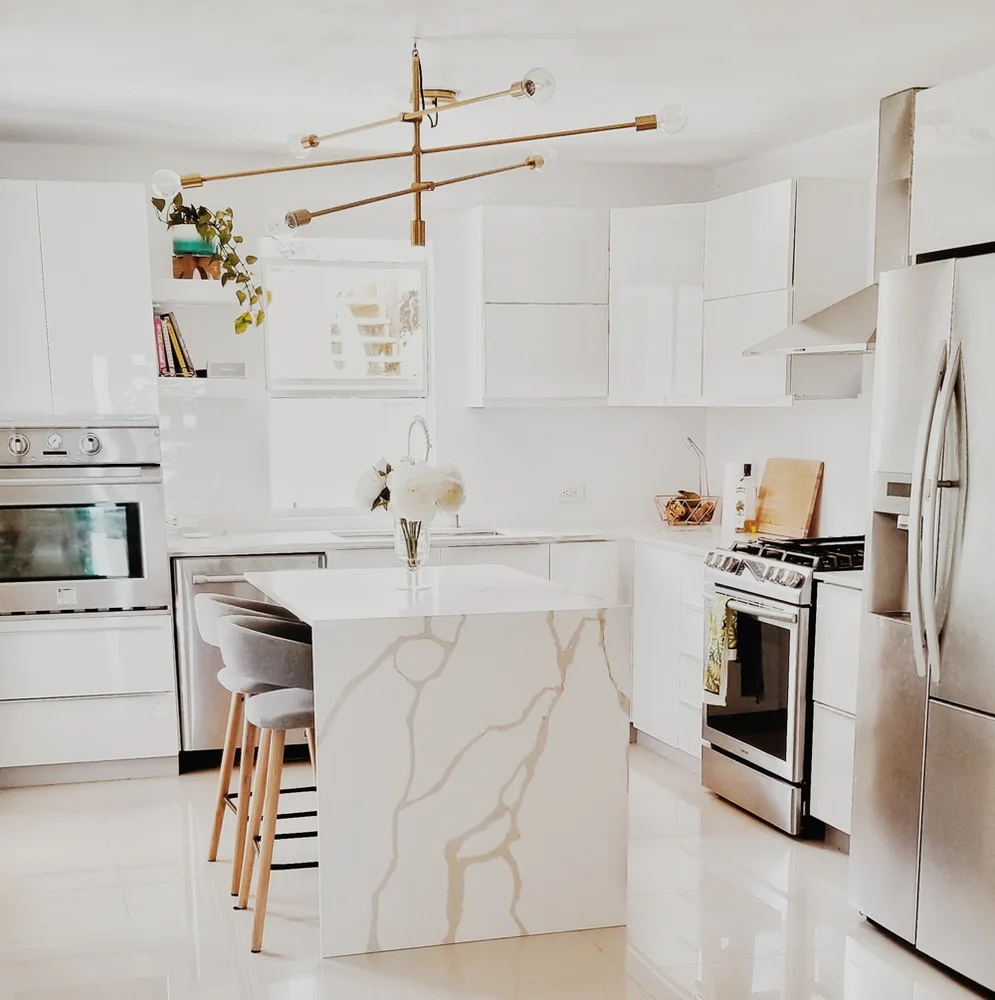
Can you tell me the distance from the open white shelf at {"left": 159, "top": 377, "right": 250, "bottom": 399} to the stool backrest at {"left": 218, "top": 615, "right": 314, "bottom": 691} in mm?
1886

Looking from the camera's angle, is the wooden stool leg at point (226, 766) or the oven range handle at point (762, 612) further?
the oven range handle at point (762, 612)

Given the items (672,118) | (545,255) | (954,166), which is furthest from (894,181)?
(545,255)

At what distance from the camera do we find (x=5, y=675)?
14.7 feet

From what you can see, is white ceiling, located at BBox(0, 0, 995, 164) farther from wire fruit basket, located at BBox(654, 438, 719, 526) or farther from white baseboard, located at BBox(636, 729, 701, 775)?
white baseboard, located at BBox(636, 729, 701, 775)

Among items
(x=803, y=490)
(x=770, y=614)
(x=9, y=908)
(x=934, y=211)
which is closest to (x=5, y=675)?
(x=9, y=908)

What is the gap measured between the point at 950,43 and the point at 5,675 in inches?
162

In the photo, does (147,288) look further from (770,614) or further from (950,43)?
(950,43)

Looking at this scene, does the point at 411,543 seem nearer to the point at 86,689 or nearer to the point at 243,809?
the point at 243,809

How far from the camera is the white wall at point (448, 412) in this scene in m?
5.06

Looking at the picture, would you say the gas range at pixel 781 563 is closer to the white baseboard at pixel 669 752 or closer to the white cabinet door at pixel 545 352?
the white baseboard at pixel 669 752

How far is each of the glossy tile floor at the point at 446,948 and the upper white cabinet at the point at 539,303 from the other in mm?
2036

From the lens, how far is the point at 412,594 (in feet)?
11.1

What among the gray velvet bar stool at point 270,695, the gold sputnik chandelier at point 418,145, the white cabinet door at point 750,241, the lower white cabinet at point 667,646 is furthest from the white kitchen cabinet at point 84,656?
the white cabinet door at point 750,241

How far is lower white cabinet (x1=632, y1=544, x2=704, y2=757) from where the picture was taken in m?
4.63
